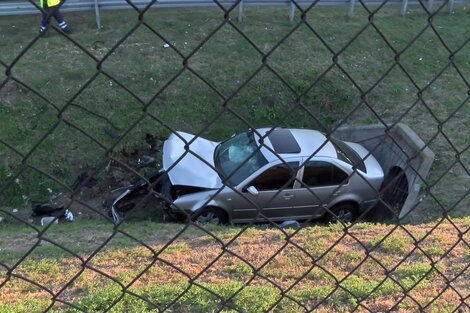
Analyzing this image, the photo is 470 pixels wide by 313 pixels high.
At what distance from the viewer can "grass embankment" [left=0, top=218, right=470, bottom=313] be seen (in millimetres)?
3389

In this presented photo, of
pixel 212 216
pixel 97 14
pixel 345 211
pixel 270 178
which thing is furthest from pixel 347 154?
pixel 97 14

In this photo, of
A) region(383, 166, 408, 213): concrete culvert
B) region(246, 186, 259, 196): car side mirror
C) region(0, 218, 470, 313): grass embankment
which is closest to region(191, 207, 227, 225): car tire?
region(246, 186, 259, 196): car side mirror

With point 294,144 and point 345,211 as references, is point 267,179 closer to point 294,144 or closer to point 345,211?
point 294,144

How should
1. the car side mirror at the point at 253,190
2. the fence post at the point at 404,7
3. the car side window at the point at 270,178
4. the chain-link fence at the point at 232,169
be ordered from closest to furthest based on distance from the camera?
the chain-link fence at the point at 232,169
the car side mirror at the point at 253,190
the car side window at the point at 270,178
the fence post at the point at 404,7

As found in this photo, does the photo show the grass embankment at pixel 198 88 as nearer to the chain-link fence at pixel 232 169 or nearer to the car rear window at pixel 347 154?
the chain-link fence at pixel 232 169

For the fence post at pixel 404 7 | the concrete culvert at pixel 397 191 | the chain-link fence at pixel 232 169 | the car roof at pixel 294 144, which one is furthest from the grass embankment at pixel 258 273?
the fence post at pixel 404 7

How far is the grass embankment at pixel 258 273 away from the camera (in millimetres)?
3389

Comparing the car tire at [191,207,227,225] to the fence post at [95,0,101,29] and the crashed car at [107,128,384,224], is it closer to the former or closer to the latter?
the crashed car at [107,128,384,224]

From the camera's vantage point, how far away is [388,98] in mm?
11062

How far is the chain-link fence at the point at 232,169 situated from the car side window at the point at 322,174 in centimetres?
3

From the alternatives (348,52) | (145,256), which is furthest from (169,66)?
(145,256)

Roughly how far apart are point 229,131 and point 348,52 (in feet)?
11.6

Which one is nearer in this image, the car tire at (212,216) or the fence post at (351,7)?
the car tire at (212,216)

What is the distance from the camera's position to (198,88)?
10.5m
